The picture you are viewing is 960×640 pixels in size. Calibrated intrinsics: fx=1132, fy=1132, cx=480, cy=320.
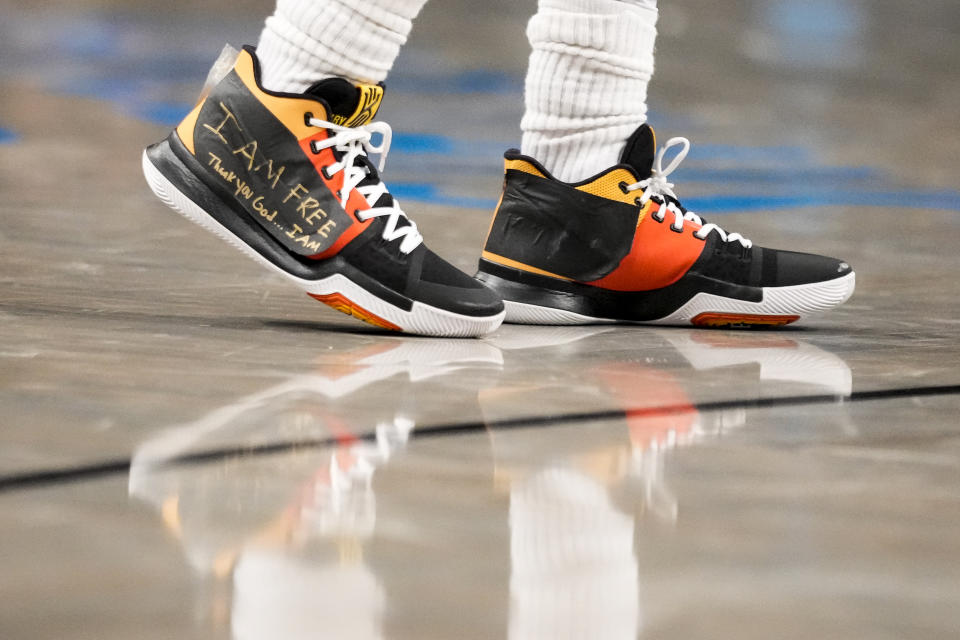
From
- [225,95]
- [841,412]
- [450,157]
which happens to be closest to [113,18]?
[450,157]

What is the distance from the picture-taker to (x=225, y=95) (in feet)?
3.35

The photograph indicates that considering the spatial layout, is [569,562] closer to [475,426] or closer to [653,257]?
[475,426]

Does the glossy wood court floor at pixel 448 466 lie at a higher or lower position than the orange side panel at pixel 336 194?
lower

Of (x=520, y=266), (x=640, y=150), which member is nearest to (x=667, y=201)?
(x=640, y=150)

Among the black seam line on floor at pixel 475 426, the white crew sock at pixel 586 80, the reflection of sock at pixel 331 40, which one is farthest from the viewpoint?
the white crew sock at pixel 586 80

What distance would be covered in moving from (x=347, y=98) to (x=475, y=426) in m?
0.47

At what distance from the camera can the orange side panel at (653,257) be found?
3.91 ft

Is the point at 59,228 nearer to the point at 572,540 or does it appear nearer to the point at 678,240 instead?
the point at 678,240

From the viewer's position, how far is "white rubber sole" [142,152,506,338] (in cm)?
101

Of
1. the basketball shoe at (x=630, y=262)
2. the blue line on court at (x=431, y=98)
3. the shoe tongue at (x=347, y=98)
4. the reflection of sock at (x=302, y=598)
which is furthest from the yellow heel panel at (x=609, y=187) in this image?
the blue line on court at (x=431, y=98)

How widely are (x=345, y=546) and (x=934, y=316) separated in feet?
3.34

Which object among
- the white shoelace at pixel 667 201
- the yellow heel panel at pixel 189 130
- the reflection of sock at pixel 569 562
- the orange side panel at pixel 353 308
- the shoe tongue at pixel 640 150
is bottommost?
the orange side panel at pixel 353 308

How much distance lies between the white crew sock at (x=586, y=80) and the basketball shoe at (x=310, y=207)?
9.7 inches

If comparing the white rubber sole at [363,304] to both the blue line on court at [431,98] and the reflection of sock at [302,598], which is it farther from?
the blue line on court at [431,98]
